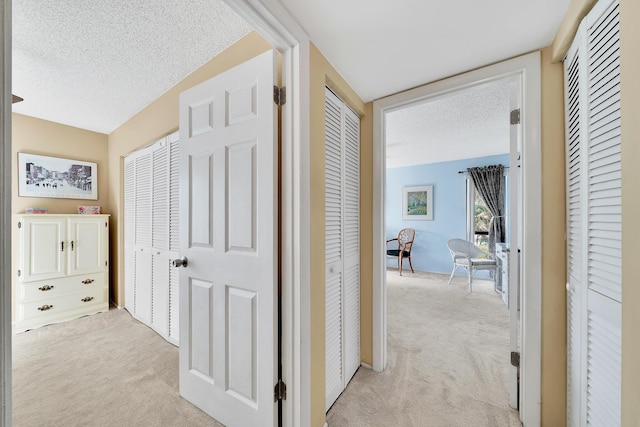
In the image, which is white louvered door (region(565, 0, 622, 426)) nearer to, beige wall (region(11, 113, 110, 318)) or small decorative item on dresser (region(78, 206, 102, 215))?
small decorative item on dresser (region(78, 206, 102, 215))

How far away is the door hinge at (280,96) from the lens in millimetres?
1190

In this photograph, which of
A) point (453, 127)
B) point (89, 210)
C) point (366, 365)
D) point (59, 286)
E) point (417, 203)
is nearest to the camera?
point (366, 365)

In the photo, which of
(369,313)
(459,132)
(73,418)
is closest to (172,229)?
(73,418)

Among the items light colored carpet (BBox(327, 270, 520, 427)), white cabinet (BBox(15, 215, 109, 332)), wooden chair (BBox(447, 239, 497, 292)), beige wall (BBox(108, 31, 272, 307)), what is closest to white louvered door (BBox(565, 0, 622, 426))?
light colored carpet (BBox(327, 270, 520, 427))

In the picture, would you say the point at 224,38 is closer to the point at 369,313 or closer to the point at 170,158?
the point at 170,158

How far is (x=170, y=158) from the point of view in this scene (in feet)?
7.24

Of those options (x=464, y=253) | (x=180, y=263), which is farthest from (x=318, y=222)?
(x=464, y=253)

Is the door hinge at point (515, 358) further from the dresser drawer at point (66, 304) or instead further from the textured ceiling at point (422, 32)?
the dresser drawer at point (66, 304)

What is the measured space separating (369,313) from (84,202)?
12.5 ft

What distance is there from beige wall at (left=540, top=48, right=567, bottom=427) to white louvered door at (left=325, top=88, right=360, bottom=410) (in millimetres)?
1064

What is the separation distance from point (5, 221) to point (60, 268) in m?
3.33

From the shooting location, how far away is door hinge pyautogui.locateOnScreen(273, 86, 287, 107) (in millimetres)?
1190

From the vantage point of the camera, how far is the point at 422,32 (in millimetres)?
1169

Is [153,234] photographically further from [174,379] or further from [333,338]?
[333,338]
